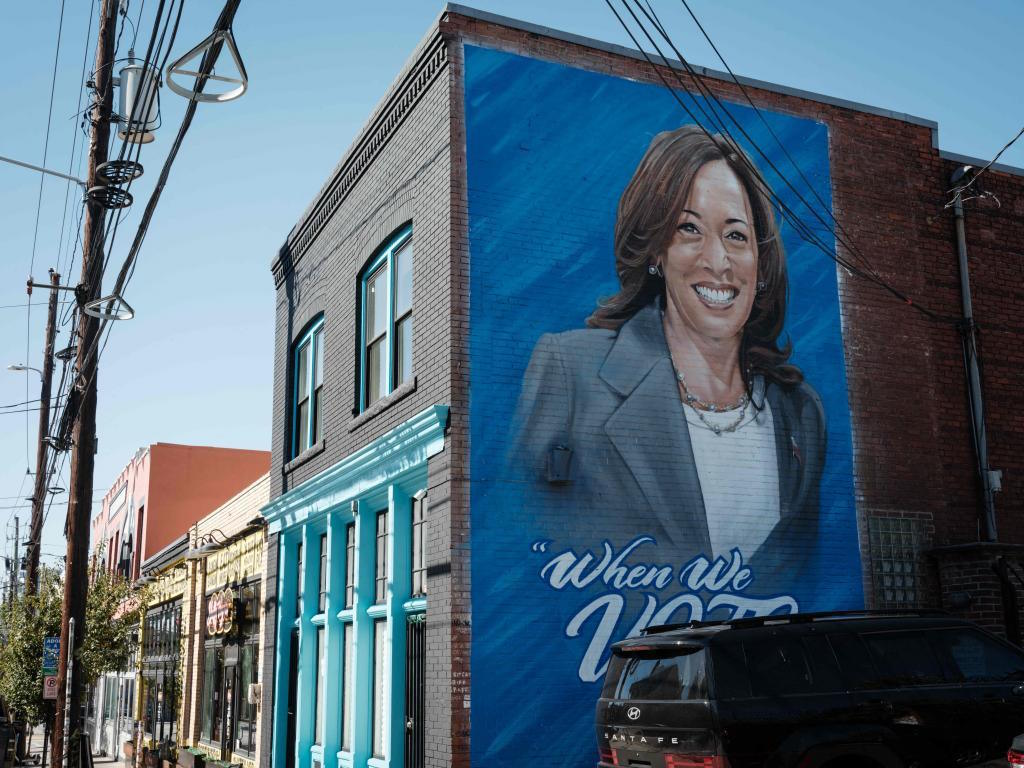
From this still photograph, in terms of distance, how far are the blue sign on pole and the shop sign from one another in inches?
117

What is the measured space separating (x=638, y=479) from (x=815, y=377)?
3.06 meters

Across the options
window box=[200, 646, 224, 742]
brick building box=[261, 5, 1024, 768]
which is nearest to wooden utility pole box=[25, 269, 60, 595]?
window box=[200, 646, 224, 742]

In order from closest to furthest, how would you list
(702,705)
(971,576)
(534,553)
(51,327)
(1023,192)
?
1. (702,705)
2. (534,553)
3. (971,576)
4. (1023,192)
5. (51,327)

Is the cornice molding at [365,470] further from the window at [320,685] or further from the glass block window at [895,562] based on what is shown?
the glass block window at [895,562]

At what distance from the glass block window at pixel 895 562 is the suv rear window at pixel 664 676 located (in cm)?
572

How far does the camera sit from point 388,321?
1480 cm

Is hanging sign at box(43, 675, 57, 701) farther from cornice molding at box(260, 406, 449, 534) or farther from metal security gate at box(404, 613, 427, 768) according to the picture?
metal security gate at box(404, 613, 427, 768)

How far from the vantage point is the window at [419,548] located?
43.7ft

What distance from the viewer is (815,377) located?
14148 mm

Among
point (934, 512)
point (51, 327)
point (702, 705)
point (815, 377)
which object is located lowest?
point (702, 705)

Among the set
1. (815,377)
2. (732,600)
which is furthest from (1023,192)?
(732,600)

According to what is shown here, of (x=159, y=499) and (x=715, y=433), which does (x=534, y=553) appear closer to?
(x=715, y=433)

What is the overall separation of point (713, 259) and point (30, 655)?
60.6 feet

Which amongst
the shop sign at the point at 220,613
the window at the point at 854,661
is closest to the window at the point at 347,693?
the shop sign at the point at 220,613
